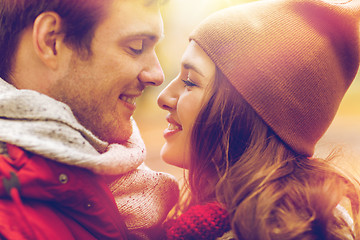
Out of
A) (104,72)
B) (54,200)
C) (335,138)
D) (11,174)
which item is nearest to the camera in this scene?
(11,174)

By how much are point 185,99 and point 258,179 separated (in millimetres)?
440

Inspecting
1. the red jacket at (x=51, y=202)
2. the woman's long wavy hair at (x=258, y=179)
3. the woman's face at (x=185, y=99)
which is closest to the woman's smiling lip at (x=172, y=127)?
the woman's face at (x=185, y=99)

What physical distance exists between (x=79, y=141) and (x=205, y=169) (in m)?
0.56

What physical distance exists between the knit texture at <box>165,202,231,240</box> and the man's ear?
2.53 ft

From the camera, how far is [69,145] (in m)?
0.98

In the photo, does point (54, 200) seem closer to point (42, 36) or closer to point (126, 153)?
point (126, 153)

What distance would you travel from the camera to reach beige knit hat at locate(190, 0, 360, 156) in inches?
48.9

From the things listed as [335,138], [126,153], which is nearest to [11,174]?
[126,153]

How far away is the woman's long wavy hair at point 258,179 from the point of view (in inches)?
→ 41.7

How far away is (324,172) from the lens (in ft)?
4.10

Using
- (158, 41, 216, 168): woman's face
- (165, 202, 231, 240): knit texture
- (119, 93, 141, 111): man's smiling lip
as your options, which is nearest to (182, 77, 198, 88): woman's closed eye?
(158, 41, 216, 168): woman's face

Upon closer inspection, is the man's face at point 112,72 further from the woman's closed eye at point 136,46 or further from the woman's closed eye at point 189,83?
the woman's closed eye at point 189,83

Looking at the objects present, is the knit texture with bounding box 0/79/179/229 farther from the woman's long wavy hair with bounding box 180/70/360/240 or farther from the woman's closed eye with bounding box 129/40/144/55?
the woman's closed eye with bounding box 129/40/144/55

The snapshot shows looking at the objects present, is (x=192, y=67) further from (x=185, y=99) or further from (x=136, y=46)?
(x=136, y=46)
